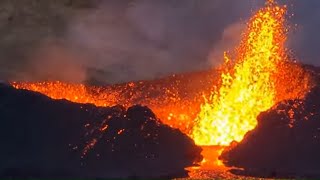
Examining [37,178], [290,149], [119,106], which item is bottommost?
[37,178]

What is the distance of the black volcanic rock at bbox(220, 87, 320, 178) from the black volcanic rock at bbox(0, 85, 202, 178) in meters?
12.8

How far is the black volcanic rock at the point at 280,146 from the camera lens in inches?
5261

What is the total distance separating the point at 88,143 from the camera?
5423 inches

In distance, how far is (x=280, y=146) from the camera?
136500mm

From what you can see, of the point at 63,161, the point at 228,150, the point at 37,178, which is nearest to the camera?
the point at 37,178

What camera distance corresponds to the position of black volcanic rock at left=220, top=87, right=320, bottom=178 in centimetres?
13362

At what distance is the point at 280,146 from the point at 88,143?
47473 millimetres

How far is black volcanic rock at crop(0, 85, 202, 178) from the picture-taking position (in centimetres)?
12900

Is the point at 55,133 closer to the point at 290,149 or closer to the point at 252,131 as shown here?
the point at 252,131

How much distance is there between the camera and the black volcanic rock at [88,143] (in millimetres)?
129000

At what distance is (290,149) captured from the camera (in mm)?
136250

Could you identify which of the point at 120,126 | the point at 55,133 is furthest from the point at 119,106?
the point at 55,133

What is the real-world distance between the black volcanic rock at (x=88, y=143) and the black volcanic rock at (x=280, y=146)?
12765mm

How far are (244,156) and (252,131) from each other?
23.7 ft
